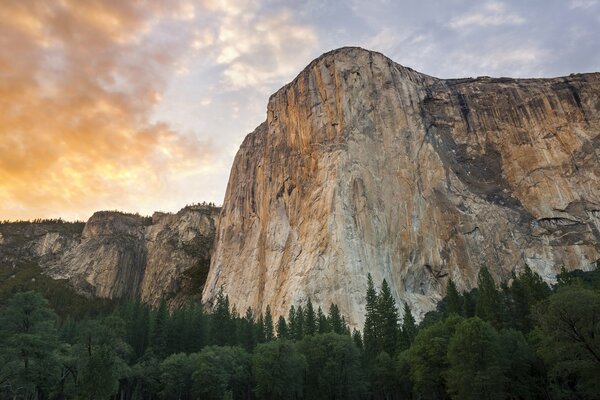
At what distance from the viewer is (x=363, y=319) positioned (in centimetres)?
7481

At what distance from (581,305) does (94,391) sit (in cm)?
3196

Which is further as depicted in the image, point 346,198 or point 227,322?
point 346,198

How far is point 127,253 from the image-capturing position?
515ft

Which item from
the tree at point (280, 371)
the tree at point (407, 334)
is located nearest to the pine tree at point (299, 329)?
the tree at point (407, 334)

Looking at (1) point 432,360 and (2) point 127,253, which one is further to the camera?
(2) point 127,253

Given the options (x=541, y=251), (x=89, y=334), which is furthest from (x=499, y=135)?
(x=89, y=334)

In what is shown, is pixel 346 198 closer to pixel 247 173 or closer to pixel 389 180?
pixel 389 180

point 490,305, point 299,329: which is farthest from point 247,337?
point 490,305

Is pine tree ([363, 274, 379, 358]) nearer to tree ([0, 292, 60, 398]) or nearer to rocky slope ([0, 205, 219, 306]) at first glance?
tree ([0, 292, 60, 398])

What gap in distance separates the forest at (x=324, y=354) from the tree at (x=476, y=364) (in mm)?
83

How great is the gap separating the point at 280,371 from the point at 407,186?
57081 millimetres

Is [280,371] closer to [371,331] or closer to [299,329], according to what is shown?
[371,331]

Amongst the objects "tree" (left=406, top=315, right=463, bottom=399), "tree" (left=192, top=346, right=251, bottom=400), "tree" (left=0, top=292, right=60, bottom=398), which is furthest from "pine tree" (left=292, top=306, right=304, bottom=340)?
"tree" (left=0, top=292, right=60, bottom=398)

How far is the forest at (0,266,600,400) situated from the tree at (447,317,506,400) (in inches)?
3.3
